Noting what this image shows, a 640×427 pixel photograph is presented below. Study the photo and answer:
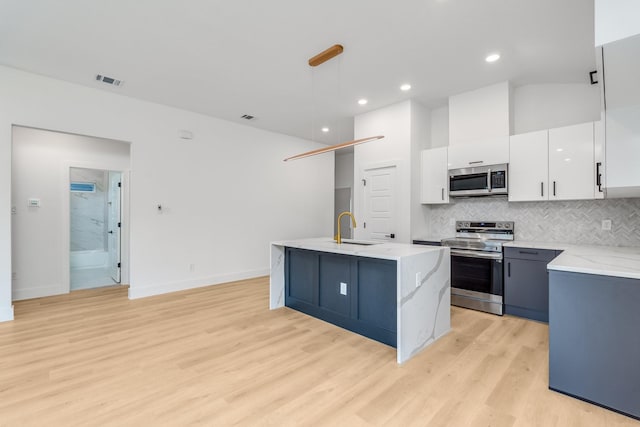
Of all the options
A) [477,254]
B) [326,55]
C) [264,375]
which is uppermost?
[326,55]

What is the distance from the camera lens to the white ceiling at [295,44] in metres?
2.58

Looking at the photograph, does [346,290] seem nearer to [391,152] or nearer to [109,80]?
[391,152]

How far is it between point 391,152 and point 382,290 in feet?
8.61

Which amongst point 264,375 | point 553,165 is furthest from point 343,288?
point 553,165

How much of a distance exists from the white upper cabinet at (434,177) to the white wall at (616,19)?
9.57ft

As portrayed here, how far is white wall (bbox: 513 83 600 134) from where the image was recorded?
3721 mm

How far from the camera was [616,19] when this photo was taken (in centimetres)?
155

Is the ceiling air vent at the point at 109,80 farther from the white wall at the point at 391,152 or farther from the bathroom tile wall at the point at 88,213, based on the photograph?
the bathroom tile wall at the point at 88,213

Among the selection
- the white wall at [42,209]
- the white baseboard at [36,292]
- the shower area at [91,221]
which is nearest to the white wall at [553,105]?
the white wall at [42,209]

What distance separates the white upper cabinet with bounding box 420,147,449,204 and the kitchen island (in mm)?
1613

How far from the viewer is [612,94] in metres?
2.11

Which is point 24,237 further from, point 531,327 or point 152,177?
point 531,327

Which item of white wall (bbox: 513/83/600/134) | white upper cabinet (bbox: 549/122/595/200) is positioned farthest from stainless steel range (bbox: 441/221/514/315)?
white wall (bbox: 513/83/600/134)

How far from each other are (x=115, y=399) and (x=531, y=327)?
395 cm
